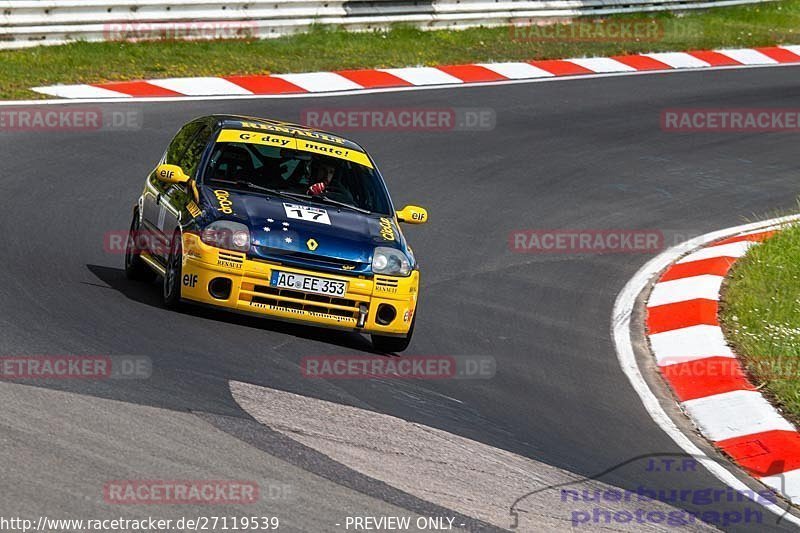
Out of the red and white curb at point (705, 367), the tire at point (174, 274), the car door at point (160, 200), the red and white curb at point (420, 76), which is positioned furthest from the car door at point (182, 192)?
the red and white curb at point (420, 76)

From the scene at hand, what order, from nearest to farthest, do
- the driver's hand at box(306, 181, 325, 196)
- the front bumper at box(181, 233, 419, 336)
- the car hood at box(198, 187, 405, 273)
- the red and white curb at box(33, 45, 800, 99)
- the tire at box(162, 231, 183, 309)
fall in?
the front bumper at box(181, 233, 419, 336) < the car hood at box(198, 187, 405, 273) < the tire at box(162, 231, 183, 309) < the driver's hand at box(306, 181, 325, 196) < the red and white curb at box(33, 45, 800, 99)

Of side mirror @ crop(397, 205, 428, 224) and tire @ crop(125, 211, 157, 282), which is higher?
side mirror @ crop(397, 205, 428, 224)

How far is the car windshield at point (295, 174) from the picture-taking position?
31.7 feet

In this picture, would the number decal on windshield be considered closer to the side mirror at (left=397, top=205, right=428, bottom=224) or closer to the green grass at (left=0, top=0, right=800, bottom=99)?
the side mirror at (left=397, top=205, right=428, bottom=224)


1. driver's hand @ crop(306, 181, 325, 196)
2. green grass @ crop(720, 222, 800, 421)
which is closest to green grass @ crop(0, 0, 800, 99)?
driver's hand @ crop(306, 181, 325, 196)

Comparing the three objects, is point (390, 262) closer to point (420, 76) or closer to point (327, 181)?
point (327, 181)

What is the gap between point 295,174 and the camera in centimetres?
982

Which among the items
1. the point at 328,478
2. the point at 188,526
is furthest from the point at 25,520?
the point at 328,478

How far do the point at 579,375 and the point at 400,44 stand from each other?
448 inches

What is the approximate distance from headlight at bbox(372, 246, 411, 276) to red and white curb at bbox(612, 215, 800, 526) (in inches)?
67.7

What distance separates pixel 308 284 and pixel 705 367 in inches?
113

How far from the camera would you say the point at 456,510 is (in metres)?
6.24

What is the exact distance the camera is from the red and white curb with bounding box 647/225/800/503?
8016 millimetres

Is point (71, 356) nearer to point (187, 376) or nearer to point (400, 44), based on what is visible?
point (187, 376)
